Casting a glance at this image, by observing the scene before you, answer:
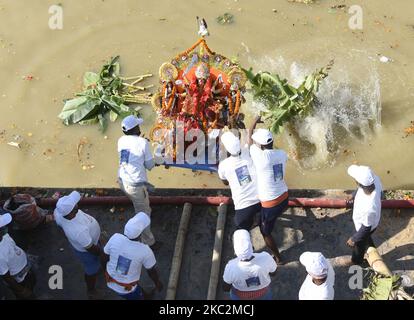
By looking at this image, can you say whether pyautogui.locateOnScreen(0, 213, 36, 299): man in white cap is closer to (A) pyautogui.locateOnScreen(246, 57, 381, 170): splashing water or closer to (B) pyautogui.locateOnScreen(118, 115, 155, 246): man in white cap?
(B) pyautogui.locateOnScreen(118, 115, 155, 246): man in white cap

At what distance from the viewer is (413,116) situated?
1007 centimetres

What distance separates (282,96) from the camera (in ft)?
32.0

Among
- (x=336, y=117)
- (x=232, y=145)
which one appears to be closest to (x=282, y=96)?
(x=336, y=117)

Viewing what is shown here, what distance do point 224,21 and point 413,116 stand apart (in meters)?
4.68

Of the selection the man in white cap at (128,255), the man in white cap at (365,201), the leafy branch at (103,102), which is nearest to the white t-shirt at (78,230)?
the man in white cap at (128,255)

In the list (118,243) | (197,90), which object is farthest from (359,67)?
(118,243)

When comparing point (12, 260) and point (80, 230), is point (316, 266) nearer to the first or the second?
point (80, 230)

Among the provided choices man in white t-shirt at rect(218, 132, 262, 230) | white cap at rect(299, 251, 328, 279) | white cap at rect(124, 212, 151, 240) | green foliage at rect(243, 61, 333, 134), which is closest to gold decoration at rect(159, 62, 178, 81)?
green foliage at rect(243, 61, 333, 134)

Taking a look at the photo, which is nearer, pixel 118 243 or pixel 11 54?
pixel 118 243

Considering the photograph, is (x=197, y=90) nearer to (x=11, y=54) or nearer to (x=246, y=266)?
(x=246, y=266)

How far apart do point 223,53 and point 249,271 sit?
6.89 metres

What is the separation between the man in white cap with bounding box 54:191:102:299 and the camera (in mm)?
6133

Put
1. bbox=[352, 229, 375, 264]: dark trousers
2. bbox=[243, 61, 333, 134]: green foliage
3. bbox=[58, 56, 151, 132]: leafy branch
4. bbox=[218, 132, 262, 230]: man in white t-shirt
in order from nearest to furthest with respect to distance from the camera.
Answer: bbox=[352, 229, 375, 264]: dark trousers
bbox=[218, 132, 262, 230]: man in white t-shirt
bbox=[243, 61, 333, 134]: green foliage
bbox=[58, 56, 151, 132]: leafy branch

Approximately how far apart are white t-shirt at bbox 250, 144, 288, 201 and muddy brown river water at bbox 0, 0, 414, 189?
9.13 feet
